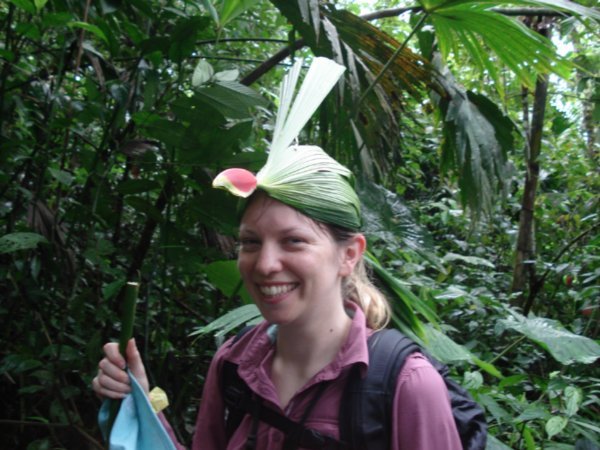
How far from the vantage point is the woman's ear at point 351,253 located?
1283 millimetres

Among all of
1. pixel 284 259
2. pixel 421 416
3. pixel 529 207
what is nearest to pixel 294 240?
pixel 284 259

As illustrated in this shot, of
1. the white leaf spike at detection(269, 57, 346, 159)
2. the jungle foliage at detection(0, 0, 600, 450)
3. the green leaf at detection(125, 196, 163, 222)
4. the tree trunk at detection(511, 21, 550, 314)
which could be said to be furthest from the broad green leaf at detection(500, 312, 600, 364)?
the tree trunk at detection(511, 21, 550, 314)

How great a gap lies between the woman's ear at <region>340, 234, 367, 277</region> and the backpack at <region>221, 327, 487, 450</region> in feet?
0.46

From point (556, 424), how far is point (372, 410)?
1.37 metres

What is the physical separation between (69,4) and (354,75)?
1059 millimetres

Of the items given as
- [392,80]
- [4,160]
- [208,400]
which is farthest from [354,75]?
[4,160]

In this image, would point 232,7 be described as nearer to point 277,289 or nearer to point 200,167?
point 200,167

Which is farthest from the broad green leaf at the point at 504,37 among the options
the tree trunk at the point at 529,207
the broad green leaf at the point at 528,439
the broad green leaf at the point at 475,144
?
the tree trunk at the point at 529,207

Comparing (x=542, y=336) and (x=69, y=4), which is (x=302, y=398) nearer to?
(x=542, y=336)

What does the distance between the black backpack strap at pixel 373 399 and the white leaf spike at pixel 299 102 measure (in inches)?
16.8

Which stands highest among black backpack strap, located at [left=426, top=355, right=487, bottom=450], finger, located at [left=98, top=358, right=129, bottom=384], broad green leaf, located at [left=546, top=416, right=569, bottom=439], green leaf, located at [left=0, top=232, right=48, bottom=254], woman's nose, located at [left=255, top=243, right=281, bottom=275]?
woman's nose, located at [left=255, top=243, right=281, bottom=275]

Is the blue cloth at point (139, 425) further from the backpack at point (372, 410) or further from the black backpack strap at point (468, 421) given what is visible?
the black backpack strap at point (468, 421)

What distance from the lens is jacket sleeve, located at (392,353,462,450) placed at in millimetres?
1064

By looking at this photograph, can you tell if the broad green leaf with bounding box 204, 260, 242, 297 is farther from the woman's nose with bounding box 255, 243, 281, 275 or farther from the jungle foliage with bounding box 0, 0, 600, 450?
the woman's nose with bounding box 255, 243, 281, 275
